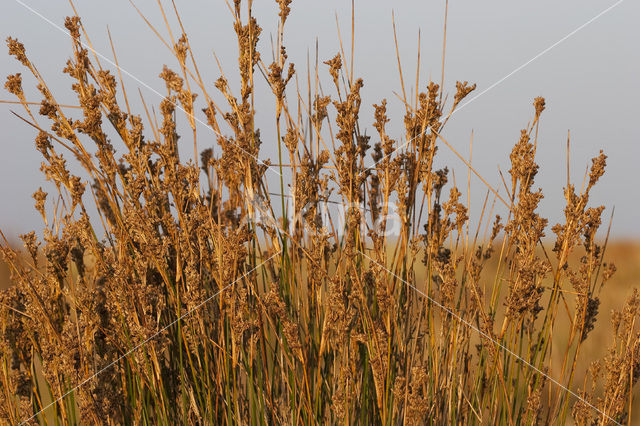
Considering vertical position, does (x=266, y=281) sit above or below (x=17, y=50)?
below

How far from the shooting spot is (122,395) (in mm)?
2652

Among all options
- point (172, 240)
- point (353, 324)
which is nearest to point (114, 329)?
point (172, 240)

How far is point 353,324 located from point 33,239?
1.47 meters

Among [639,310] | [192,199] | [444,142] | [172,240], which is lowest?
[639,310]

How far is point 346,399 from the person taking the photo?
6.89ft

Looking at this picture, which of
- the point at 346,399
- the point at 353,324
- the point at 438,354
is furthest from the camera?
the point at 438,354

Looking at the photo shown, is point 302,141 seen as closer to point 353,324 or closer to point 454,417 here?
point 353,324

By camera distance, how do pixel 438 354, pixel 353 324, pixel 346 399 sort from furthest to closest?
pixel 438 354, pixel 353 324, pixel 346 399

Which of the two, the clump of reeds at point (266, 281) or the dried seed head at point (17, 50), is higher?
the dried seed head at point (17, 50)

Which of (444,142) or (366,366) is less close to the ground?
(444,142)

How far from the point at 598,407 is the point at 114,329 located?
2.05 metres

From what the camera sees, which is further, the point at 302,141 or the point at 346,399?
the point at 302,141

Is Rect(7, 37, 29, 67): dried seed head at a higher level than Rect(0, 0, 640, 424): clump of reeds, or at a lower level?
higher

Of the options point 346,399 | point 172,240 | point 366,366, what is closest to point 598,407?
point 366,366
